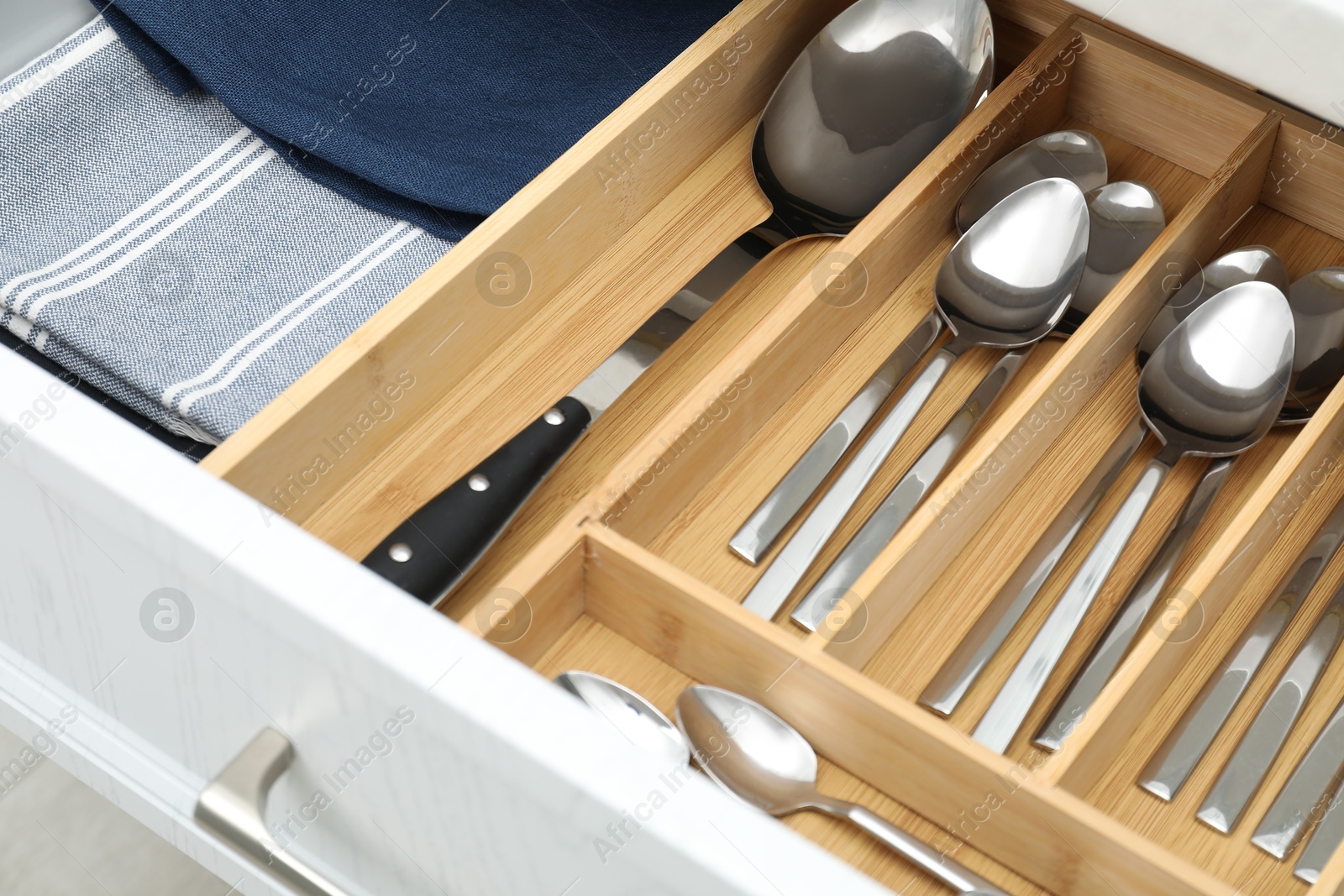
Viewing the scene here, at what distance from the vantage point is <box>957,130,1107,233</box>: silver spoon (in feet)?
2.43

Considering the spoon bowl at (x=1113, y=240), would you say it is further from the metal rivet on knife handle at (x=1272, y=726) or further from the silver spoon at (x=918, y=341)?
the metal rivet on knife handle at (x=1272, y=726)

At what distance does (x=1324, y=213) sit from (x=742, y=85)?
1.22 feet

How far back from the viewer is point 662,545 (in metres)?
0.64

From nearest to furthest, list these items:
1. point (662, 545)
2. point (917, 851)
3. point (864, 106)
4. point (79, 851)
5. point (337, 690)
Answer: point (337, 690), point (917, 851), point (662, 545), point (864, 106), point (79, 851)

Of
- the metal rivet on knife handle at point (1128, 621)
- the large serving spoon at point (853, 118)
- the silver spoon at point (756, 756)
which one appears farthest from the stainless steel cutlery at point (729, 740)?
the large serving spoon at point (853, 118)

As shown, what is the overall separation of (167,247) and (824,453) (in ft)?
1.28

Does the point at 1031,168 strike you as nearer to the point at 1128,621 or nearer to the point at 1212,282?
the point at 1212,282

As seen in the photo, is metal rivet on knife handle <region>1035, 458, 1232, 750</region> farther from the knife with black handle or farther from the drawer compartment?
the knife with black handle

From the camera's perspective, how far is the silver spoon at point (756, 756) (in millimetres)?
559

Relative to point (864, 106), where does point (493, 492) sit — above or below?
below

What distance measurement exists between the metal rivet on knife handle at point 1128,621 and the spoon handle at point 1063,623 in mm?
14

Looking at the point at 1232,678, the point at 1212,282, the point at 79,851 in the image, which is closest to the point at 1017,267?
the point at 1212,282

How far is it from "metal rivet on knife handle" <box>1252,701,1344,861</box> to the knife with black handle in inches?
14.7

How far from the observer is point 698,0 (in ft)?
2.85
